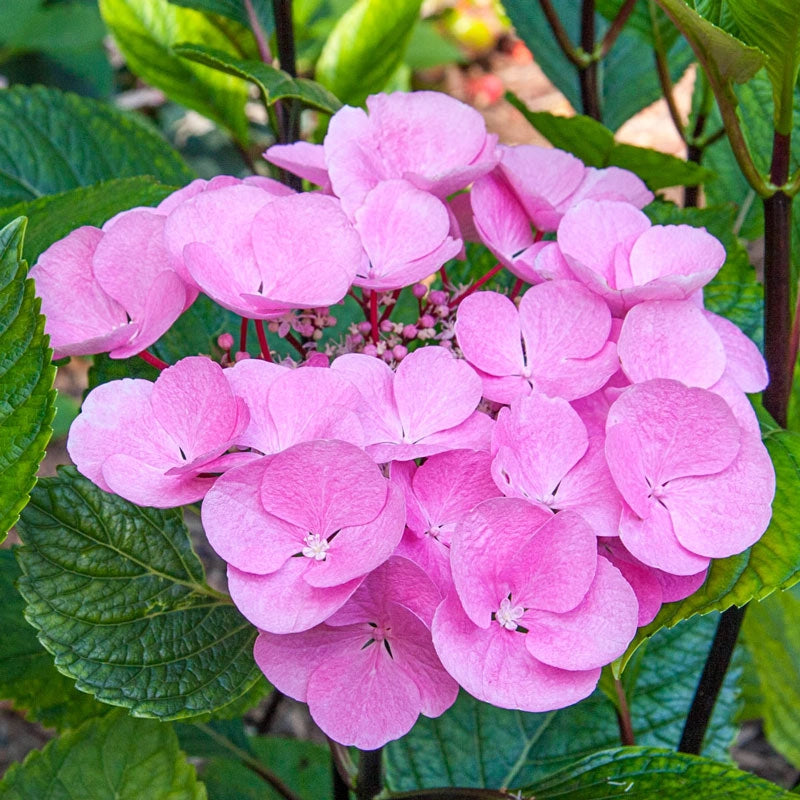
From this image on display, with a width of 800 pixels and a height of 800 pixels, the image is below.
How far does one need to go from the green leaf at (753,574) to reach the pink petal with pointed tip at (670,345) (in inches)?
3.7

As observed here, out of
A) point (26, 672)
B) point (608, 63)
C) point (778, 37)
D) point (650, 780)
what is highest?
point (778, 37)

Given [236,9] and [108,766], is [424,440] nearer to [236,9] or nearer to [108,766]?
[108,766]

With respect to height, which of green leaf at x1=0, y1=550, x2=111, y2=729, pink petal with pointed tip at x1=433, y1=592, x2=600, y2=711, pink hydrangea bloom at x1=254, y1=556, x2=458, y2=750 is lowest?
green leaf at x1=0, y1=550, x2=111, y2=729

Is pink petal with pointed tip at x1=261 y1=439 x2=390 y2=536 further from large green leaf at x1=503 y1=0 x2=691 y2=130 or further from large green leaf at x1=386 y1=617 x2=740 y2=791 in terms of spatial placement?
large green leaf at x1=503 y1=0 x2=691 y2=130

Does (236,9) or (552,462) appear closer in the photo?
(552,462)

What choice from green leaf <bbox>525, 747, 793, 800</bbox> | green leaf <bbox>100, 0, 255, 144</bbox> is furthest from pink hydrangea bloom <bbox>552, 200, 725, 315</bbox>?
green leaf <bbox>100, 0, 255, 144</bbox>

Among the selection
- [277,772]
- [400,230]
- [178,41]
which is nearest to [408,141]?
[400,230]

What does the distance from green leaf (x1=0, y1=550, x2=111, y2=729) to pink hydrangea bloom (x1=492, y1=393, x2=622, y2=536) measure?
0.63m

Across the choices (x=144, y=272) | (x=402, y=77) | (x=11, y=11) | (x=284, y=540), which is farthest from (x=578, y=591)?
(x=11, y=11)

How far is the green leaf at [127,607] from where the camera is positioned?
0.63 meters

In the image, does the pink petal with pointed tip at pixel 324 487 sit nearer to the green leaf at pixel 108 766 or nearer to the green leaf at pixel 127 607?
the green leaf at pixel 127 607

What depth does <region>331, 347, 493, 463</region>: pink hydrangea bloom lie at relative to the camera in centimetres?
58

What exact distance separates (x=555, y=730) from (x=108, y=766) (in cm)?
44

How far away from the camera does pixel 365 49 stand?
3.59 ft
